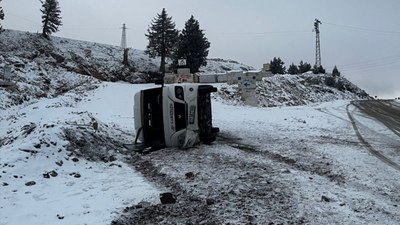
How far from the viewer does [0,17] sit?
39.1 m

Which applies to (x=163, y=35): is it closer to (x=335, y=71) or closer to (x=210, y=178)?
(x=335, y=71)

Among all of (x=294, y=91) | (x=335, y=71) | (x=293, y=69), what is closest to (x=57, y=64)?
(x=294, y=91)

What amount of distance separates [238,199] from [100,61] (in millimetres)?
51804

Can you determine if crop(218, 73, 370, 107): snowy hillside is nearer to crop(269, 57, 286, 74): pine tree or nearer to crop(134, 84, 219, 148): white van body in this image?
crop(269, 57, 286, 74): pine tree

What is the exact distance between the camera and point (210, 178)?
6590 mm

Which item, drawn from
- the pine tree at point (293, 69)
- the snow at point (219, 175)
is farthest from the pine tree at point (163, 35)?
the snow at point (219, 175)

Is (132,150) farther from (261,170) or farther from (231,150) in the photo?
(261,170)

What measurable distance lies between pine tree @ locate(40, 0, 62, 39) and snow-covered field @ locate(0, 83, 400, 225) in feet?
158

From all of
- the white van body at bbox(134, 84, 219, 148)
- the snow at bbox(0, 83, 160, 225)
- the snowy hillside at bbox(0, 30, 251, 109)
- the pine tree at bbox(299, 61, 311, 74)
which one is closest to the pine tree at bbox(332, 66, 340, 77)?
the pine tree at bbox(299, 61, 311, 74)

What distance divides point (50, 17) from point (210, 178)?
177 feet

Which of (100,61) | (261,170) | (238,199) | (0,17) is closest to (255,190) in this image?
(238,199)

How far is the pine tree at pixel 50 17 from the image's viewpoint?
173ft

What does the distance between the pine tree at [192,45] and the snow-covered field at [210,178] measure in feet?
120

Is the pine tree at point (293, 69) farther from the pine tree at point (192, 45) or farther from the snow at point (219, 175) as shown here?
the snow at point (219, 175)
